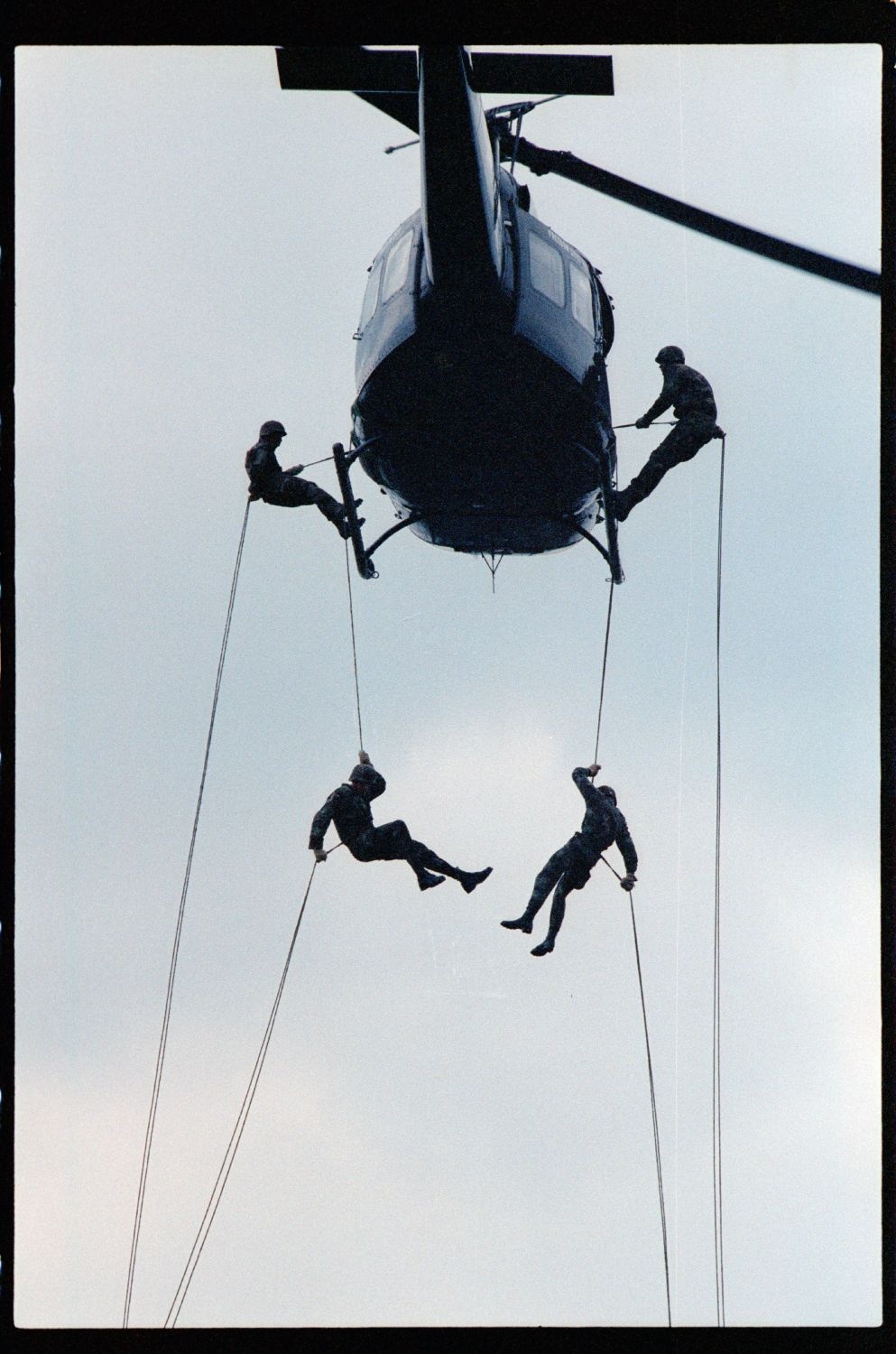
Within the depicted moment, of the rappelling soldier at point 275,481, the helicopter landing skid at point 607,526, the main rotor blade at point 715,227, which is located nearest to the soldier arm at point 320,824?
the rappelling soldier at point 275,481

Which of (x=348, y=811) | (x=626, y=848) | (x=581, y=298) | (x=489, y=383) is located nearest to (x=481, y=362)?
(x=489, y=383)

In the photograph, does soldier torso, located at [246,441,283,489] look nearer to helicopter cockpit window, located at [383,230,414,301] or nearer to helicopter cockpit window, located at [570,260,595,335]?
helicopter cockpit window, located at [383,230,414,301]

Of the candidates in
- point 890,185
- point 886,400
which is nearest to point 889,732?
point 886,400

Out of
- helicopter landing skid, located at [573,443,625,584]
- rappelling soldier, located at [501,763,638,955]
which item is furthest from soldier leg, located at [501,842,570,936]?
helicopter landing skid, located at [573,443,625,584]

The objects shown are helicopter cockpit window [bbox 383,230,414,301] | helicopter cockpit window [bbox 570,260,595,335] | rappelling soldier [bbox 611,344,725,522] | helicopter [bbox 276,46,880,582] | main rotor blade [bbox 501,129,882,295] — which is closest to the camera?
main rotor blade [bbox 501,129,882,295]
